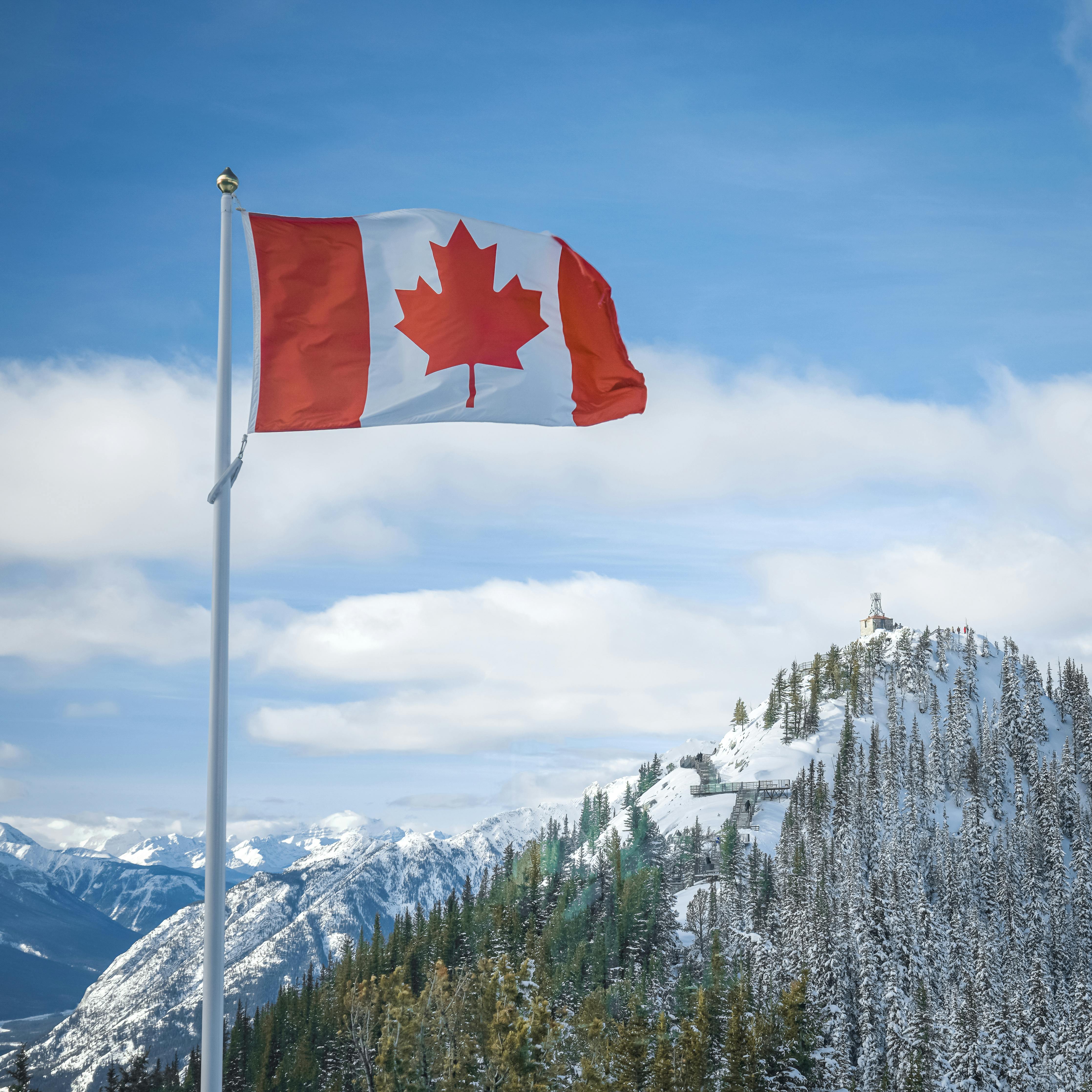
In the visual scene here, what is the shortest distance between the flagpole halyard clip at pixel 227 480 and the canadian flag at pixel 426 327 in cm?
97

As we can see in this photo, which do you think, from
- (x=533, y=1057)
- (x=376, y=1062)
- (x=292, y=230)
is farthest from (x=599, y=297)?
(x=376, y=1062)

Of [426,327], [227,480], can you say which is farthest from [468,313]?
[227,480]

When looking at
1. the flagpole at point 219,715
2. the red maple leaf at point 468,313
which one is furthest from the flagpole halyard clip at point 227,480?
the red maple leaf at point 468,313

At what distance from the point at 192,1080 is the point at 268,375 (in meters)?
130

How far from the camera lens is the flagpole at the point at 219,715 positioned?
11.9m

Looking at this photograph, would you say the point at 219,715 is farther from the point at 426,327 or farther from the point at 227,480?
the point at 426,327

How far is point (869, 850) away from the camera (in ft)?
640

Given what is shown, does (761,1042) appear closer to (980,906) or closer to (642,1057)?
(642,1057)

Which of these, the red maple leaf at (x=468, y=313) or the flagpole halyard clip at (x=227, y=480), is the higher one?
the red maple leaf at (x=468, y=313)

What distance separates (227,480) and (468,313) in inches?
202

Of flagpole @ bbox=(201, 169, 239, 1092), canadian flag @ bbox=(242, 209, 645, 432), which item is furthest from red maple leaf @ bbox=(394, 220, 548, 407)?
flagpole @ bbox=(201, 169, 239, 1092)

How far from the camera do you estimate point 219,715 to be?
12523 mm

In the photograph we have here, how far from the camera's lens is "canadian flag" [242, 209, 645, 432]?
14.8 metres

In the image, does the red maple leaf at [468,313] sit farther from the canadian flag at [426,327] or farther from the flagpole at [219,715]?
the flagpole at [219,715]
